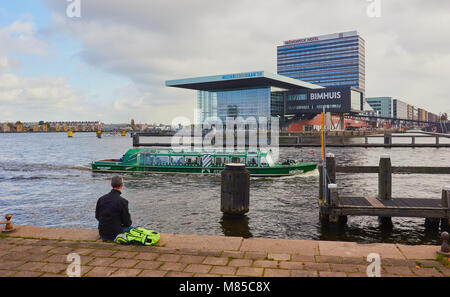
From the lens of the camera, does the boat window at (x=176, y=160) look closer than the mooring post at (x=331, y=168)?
No

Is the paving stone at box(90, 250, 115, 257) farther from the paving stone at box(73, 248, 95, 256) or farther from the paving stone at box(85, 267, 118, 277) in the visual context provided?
the paving stone at box(85, 267, 118, 277)

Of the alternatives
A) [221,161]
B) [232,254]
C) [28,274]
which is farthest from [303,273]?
[221,161]

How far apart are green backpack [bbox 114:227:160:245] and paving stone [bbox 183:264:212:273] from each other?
1598mm

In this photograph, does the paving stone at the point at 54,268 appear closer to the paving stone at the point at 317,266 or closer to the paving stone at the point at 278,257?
the paving stone at the point at 278,257

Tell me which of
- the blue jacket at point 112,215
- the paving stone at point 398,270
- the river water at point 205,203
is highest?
the blue jacket at point 112,215

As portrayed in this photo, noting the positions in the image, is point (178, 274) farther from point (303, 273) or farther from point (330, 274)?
point (330, 274)

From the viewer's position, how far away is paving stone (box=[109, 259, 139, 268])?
6.70 meters

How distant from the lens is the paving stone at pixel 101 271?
6.28 metres

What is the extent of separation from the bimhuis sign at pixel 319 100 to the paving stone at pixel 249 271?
430ft

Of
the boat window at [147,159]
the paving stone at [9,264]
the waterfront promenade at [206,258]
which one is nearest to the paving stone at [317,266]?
the waterfront promenade at [206,258]
